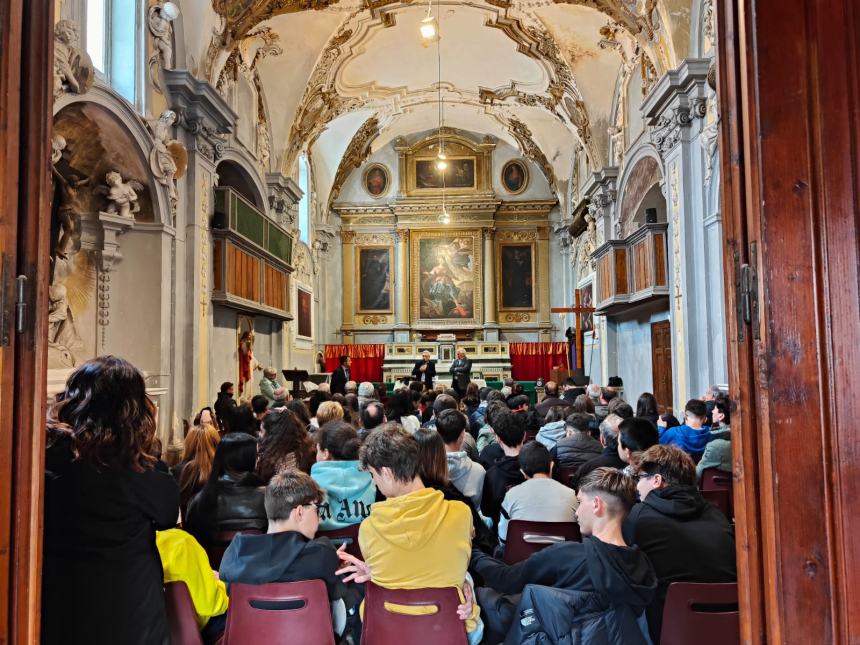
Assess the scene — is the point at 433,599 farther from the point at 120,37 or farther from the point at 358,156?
the point at 358,156

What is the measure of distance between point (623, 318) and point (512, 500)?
465 inches

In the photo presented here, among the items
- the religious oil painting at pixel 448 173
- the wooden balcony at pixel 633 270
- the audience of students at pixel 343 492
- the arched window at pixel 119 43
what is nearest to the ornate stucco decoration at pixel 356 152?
the religious oil painting at pixel 448 173

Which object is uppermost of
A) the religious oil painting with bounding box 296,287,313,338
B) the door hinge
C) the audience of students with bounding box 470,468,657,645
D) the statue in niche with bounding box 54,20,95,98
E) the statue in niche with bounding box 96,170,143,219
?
the statue in niche with bounding box 54,20,95,98

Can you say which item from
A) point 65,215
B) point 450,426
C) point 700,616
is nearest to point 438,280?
point 65,215

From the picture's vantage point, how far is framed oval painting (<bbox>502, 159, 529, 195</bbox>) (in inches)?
859

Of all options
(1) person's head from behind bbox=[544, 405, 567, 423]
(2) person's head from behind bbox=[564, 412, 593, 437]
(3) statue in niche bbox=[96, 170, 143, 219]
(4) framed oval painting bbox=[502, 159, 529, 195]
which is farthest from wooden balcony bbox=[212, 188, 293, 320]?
(4) framed oval painting bbox=[502, 159, 529, 195]

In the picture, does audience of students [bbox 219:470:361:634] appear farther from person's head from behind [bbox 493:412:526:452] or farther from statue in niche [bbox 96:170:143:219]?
statue in niche [bbox 96:170:143:219]

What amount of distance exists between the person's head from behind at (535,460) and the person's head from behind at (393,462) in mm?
908

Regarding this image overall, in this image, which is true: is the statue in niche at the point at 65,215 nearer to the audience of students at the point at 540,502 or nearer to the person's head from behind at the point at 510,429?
the person's head from behind at the point at 510,429

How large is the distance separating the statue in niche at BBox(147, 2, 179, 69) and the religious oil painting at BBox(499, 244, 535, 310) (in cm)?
1454

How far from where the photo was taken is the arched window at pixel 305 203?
18.5 m

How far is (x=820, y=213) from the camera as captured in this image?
1.35m

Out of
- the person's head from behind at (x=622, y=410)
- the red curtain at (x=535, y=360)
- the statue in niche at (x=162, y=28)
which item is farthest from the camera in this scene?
the red curtain at (x=535, y=360)

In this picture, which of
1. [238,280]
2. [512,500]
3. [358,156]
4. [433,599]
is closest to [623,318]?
[238,280]
